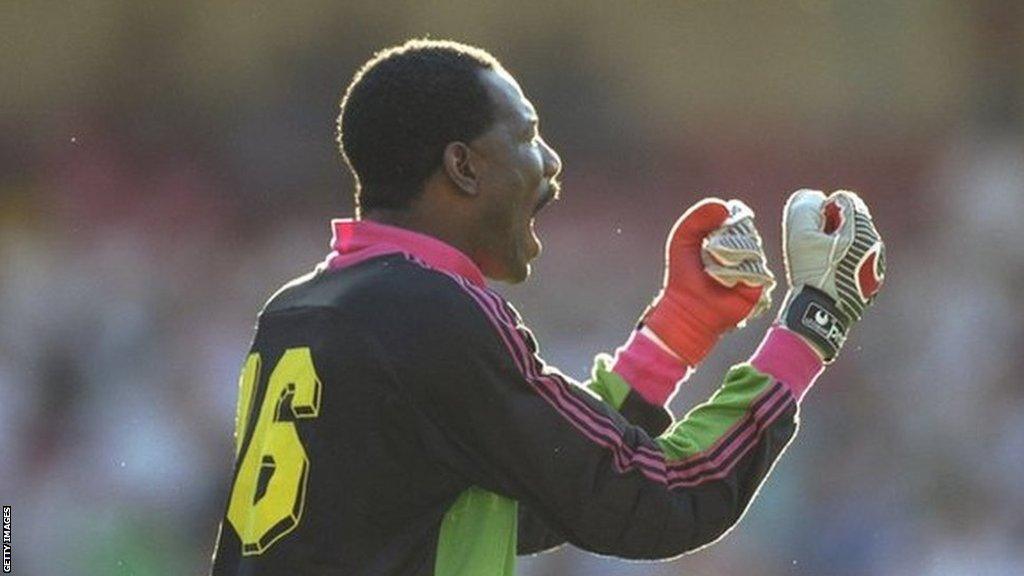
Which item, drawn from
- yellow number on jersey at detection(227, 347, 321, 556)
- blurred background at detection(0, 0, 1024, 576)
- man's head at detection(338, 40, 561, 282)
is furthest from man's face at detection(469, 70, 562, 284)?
blurred background at detection(0, 0, 1024, 576)

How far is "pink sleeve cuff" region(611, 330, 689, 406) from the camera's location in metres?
3.56

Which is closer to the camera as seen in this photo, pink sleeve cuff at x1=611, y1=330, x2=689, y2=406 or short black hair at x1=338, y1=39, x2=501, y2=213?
short black hair at x1=338, y1=39, x2=501, y2=213

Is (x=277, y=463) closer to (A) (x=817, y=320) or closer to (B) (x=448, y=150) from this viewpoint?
(B) (x=448, y=150)

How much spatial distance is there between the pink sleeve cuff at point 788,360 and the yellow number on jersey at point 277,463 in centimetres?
67

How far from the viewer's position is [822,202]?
3.41 m

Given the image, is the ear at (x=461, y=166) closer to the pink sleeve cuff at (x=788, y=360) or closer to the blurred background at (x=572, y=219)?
the pink sleeve cuff at (x=788, y=360)

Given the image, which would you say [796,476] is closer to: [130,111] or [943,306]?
[943,306]

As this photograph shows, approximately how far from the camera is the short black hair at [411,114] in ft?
10.3

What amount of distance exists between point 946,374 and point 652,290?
1275 mm

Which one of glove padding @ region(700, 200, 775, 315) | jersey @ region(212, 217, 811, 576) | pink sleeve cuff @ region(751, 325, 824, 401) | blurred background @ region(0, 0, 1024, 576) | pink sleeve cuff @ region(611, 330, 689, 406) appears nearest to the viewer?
jersey @ region(212, 217, 811, 576)

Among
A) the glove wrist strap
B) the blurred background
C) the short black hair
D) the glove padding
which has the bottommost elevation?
the blurred background

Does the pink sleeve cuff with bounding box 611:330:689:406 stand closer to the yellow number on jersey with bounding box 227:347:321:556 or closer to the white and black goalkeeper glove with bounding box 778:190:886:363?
the white and black goalkeeper glove with bounding box 778:190:886:363


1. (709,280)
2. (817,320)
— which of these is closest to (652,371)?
(709,280)

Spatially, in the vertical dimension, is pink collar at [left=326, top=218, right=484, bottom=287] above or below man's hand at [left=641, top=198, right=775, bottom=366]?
above
